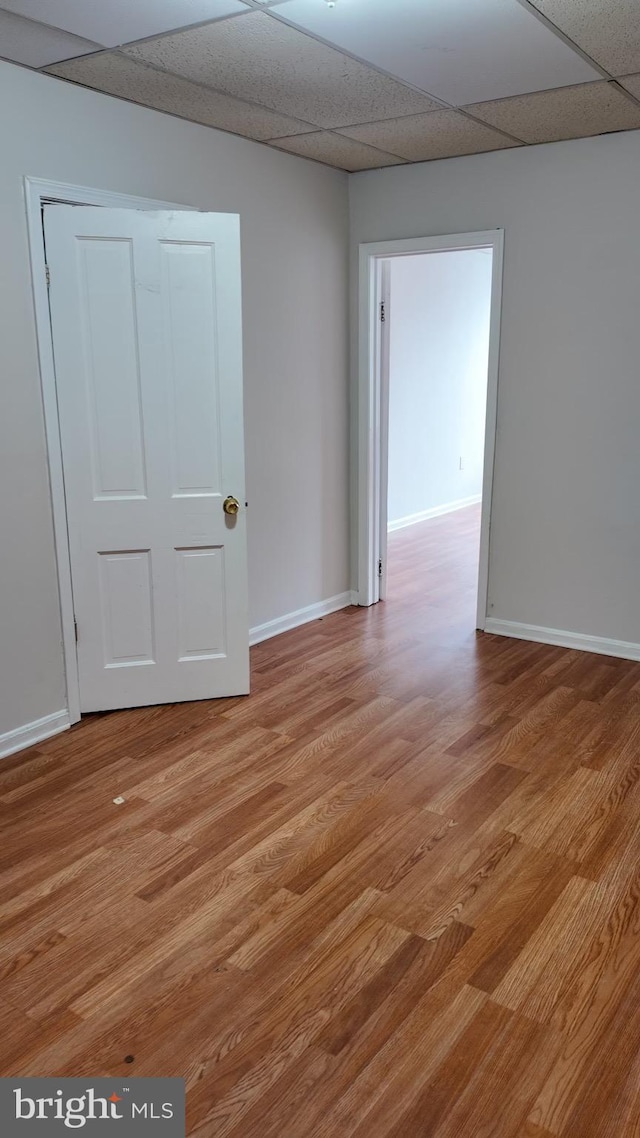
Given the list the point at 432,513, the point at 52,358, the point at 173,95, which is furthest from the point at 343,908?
the point at 432,513

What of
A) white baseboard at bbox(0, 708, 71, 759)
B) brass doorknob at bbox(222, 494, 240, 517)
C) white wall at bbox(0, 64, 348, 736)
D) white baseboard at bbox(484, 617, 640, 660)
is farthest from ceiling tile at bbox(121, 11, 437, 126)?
white baseboard at bbox(484, 617, 640, 660)

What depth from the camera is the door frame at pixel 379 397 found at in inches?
169

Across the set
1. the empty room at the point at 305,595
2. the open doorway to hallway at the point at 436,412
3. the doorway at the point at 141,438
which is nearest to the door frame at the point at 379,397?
the empty room at the point at 305,595

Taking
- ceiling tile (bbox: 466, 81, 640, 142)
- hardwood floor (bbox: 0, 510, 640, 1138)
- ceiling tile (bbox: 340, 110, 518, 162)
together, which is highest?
ceiling tile (bbox: 340, 110, 518, 162)

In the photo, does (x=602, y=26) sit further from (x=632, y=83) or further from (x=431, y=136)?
(x=431, y=136)

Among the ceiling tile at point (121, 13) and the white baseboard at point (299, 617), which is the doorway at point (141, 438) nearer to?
the ceiling tile at point (121, 13)

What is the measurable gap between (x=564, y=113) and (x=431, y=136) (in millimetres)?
640

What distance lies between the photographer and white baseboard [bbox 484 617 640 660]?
4.18 metres

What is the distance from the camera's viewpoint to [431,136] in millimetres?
3783

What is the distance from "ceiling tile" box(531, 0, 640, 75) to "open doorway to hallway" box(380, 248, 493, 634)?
135 inches

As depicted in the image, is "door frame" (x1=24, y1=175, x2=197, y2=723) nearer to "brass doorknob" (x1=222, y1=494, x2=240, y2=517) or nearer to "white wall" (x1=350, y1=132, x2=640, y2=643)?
"brass doorknob" (x1=222, y1=494, x2=240, y2=517)

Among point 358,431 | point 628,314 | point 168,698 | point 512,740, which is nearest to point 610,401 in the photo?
point 628,314

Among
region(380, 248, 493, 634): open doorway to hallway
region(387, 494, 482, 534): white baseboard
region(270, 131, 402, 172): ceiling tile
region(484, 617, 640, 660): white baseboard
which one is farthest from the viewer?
region(387, 494, 482, 534): white baseboard

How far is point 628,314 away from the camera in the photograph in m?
3.88
